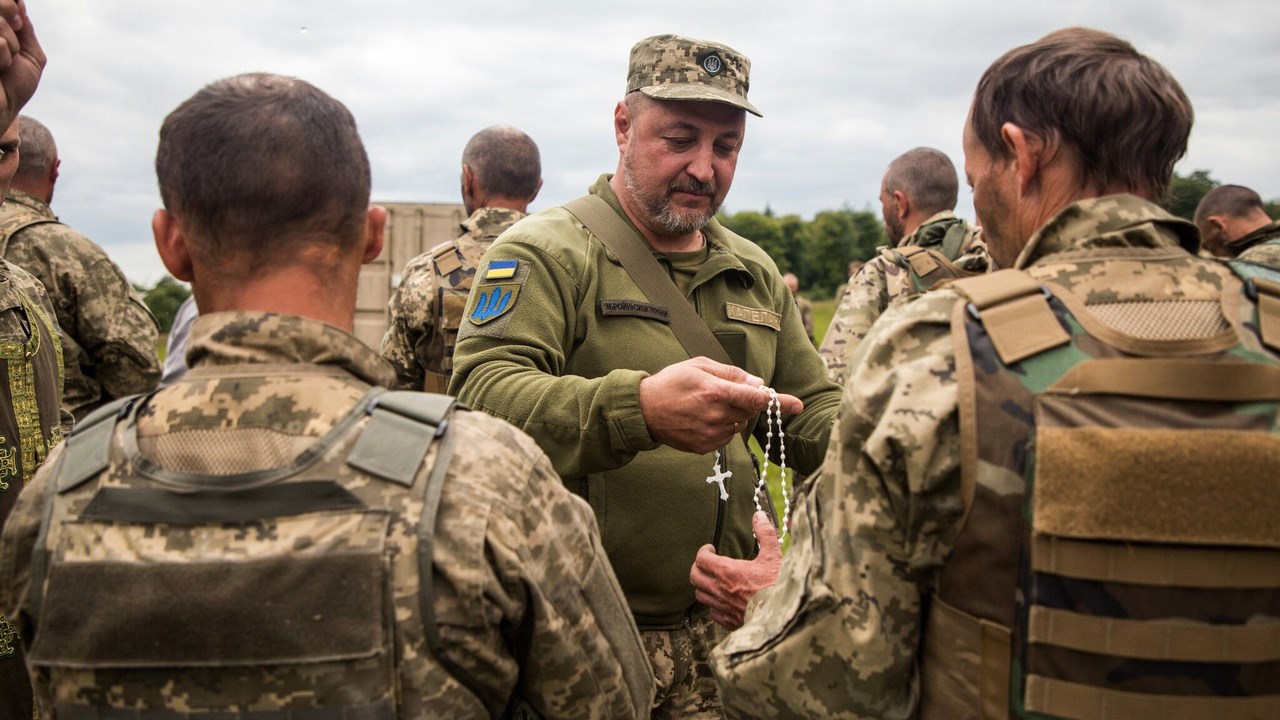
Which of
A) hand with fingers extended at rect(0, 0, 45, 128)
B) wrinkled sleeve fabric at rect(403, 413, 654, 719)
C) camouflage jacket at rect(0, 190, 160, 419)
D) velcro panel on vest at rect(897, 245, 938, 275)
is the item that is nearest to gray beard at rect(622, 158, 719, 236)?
wrinkled sleeve fabric at rect(403, 413, 654, 719)

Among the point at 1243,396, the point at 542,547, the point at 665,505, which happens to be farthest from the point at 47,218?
the point at 1243,396

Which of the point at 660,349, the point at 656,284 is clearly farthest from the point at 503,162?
the point at 660,349

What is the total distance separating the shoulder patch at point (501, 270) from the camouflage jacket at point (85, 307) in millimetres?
3053

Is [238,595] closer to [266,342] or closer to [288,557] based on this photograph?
[288,557]

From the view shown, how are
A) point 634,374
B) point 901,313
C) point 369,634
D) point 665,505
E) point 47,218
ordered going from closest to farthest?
1. point 369,634
2. point 901,313
3. point 634,374
4. point 665,505
5. point 47,218

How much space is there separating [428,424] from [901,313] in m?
0.96

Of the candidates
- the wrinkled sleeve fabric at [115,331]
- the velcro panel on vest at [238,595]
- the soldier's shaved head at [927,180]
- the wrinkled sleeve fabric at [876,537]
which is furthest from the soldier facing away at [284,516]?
the soldier's shaved head at [927,180]

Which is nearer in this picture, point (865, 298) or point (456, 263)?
point (456, 263)

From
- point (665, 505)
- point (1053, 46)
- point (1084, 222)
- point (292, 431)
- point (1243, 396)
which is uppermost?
point (1053, 46)

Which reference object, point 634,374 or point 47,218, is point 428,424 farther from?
point 47,218

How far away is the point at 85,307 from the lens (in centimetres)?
547

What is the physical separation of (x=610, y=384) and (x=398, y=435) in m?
1.28

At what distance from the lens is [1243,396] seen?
188 centimetres

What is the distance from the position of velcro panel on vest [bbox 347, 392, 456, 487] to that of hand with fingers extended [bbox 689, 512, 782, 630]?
3.58 ft
